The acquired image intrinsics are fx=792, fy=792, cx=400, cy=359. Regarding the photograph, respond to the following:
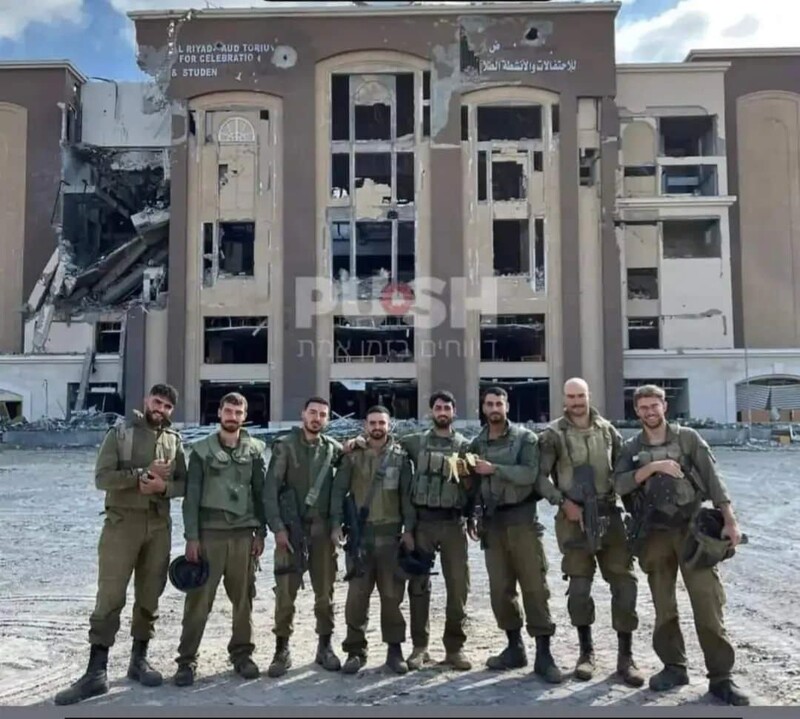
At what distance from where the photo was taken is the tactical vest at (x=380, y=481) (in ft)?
19.6

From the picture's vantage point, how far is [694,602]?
5.30m

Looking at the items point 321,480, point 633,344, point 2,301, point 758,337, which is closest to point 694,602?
point 321,480

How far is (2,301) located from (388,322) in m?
17.7

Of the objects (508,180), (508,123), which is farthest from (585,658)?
(508,123)

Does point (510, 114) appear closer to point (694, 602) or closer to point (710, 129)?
point (710, 129)

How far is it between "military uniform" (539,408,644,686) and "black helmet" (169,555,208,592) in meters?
2.50

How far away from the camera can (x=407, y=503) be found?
597cm

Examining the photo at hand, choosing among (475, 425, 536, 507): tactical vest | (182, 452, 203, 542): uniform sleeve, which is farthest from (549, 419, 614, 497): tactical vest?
(182, 452, 203, 542): uniform sleeve

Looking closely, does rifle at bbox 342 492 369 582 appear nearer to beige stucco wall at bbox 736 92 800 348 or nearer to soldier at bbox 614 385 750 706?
soldier at bbox 614 385 750 706

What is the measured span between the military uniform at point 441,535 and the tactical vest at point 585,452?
2.39 ft

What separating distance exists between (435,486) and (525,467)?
69 cm

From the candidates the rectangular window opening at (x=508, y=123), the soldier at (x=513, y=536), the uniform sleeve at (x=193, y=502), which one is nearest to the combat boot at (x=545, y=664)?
the soldier at (x=513, y=536)

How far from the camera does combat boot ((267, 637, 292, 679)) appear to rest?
18.5 feet

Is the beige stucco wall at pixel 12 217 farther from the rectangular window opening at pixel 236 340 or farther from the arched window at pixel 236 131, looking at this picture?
the arched window at pixel 236 131
